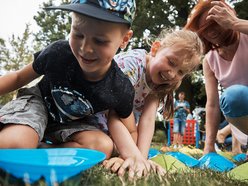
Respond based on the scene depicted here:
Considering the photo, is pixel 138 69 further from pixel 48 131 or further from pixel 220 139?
pixel 220 139

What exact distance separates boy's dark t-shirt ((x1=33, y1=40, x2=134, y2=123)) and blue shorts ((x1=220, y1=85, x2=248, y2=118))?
26.9 inches

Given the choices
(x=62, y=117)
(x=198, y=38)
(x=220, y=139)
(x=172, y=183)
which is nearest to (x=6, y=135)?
(x=62, y=117)

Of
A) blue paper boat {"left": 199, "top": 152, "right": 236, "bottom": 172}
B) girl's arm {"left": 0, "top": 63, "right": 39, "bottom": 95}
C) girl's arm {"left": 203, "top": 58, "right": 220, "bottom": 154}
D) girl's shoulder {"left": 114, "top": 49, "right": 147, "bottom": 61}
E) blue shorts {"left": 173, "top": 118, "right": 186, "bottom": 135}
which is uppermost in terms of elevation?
girl's shoulder {"left": 114, "top": 49, "right": 147, "bottom": 61}

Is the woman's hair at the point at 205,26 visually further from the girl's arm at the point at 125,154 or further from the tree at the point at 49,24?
the tree at the point at 49,24

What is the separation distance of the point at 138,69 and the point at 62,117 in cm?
60

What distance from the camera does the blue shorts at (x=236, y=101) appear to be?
6.89 feet

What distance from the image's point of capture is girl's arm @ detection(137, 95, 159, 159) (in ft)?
6.49

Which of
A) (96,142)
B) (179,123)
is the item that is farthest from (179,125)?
(96,142)

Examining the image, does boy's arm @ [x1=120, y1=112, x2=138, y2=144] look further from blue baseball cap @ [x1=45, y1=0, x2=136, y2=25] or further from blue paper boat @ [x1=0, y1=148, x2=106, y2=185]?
blue paper boat @ [x1=0, y1=148, x2=106, y2=185]

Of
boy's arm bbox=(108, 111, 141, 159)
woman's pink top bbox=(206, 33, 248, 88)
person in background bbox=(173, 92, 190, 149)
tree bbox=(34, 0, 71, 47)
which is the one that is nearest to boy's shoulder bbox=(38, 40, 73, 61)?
boy's arm bbox=(108, 111, 141, 159)

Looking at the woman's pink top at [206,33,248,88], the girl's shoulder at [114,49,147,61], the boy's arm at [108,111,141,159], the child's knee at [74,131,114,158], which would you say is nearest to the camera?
the boy's arm at [108,111,141,159]

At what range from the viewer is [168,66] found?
2047 millimetres

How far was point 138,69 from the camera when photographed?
7.11 feet

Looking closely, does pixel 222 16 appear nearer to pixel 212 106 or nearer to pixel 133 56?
pixel 133 56
